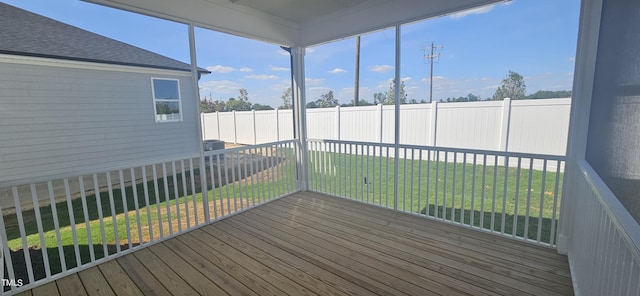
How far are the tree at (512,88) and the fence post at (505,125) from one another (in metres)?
0.10

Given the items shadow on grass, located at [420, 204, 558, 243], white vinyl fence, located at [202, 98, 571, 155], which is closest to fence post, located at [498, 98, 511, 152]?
white vinyl fence, located at [202, 98, 571, 155]

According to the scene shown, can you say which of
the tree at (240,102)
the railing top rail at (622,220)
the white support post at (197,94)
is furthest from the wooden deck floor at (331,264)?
the tree at (240,102)

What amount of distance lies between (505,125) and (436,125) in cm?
113

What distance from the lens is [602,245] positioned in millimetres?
1161

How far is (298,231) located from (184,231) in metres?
1.30

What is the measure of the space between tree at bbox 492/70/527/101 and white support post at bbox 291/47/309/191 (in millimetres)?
3234

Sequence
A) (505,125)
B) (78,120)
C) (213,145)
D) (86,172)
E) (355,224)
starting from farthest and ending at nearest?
1. (505,125)
2. (213,145)
3. (355,224)
4. (86,172)
5. (78,120)

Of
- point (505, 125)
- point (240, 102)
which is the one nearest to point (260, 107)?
point (240, 102)

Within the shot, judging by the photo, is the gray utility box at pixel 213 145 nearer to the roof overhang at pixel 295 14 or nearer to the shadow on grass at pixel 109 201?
the shadow on grass at pixel 109 201

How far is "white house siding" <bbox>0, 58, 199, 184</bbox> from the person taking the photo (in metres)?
1.89

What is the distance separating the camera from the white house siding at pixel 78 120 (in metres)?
1.89

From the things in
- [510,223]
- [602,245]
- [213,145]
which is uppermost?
[213,145]

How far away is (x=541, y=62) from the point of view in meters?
3.74

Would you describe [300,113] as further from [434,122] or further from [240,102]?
[434,122]
